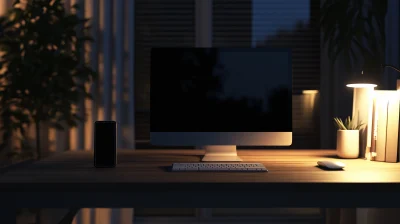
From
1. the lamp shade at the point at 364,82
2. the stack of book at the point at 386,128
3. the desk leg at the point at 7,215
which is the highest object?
→ the lamp shade at the point at 364,82

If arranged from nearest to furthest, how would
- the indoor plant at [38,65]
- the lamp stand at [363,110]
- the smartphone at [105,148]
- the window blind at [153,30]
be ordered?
the smartphone at [105,148] < the lamp stand at [363,110] < the indoor plant at [38,65] < the window blind at [153,30]

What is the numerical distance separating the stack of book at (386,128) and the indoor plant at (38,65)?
1.81 meters

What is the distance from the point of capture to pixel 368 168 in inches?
66.9

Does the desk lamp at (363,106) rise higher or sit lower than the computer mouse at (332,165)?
higher

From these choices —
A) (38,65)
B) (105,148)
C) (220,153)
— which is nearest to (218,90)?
(220,153)

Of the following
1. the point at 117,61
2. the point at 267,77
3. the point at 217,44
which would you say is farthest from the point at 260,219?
the point at 267,77

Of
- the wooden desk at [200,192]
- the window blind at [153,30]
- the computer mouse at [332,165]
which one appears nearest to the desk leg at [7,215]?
the wooden desk at [200,192]

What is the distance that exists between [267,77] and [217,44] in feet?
5.48

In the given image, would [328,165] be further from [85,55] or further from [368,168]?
[85,55]

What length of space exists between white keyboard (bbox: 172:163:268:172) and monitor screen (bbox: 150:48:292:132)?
19 cm

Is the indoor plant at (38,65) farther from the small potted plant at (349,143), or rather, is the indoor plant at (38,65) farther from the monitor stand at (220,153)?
the small potted plant at (349,143)

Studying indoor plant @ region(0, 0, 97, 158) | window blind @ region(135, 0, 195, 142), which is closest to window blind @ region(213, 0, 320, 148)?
window blind @ region(135, 0, 195, 142)

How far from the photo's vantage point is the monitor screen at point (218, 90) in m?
1.85

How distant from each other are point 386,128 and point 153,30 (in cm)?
214
